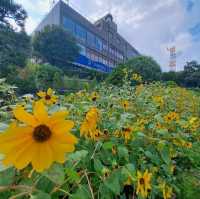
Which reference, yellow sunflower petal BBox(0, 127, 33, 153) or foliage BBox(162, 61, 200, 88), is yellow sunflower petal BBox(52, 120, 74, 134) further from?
foliage BBox(162, 61, 200, 88)

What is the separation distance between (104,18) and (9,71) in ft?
86.4

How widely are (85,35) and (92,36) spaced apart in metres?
1.76

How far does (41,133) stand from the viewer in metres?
0.57

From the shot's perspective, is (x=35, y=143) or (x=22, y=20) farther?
(x=22, y=20)

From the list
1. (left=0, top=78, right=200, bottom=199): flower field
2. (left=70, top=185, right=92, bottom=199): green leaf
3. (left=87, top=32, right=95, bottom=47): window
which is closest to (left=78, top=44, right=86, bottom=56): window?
(left=87, top=32, right=95, bottom=47): window

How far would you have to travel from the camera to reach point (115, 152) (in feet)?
4.31

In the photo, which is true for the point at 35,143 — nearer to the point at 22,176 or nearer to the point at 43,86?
the point at 22,176

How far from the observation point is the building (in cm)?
2962

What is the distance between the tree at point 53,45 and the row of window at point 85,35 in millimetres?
4053

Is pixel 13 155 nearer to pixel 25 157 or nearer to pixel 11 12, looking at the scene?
pixel 25 157

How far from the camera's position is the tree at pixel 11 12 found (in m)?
18.9

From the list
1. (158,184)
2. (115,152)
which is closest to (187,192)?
(158,184)

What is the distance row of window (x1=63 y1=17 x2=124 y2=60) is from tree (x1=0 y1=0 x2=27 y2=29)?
→ 10268 millimetres

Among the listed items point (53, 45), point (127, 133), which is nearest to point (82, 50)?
point (53, 45)
